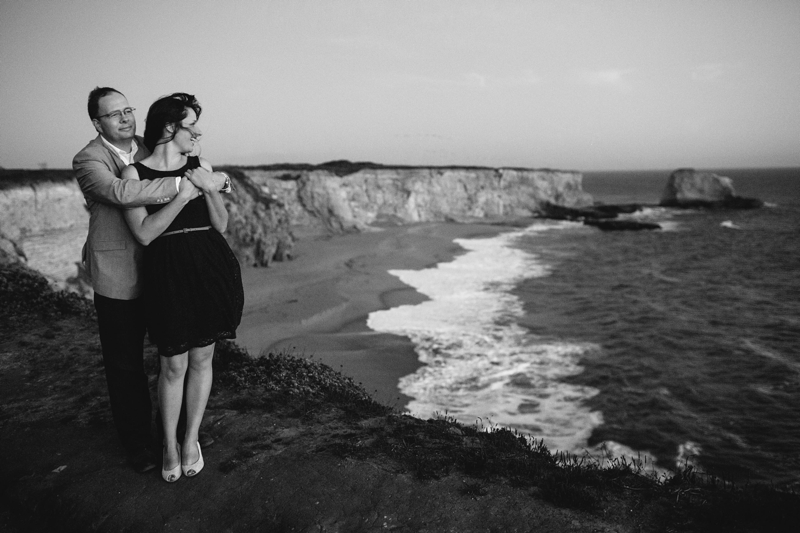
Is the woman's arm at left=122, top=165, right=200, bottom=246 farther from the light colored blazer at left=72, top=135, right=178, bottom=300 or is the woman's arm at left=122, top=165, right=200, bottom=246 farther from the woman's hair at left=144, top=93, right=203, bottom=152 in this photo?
the woman's hair at left=144, top=93, right=203, bottom=152

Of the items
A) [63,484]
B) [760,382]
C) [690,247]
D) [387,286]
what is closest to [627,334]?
[760,382]

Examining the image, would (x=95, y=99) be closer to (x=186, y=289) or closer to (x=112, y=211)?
(x=112, y=211)

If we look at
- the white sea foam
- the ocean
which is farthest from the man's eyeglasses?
the white sea foam

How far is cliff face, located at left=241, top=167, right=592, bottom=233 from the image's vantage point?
3075 cm

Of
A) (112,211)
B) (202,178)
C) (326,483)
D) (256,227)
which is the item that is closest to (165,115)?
(202,178)

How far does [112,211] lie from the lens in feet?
11.3

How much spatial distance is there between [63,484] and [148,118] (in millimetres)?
2791

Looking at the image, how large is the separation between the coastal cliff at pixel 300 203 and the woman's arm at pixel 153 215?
32.9ft

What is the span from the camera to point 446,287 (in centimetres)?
1895

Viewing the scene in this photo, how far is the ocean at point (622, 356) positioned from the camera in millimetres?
7957

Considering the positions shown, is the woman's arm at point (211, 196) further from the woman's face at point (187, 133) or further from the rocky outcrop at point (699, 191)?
the rocky outcrop at point (699, 191)

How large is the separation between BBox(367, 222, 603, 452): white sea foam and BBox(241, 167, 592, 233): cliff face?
13735mm

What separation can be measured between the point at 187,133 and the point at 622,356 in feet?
36.1

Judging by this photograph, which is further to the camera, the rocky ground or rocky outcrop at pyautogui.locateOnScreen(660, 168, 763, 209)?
rocky outcrop at pyautogui.locateOnScreen(660, 168, 763, 209)
